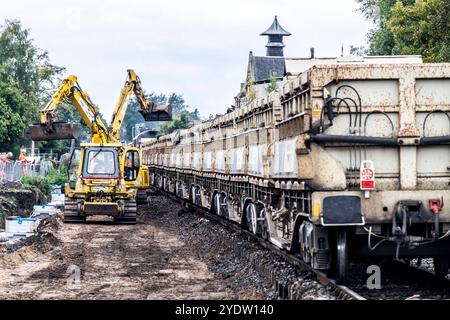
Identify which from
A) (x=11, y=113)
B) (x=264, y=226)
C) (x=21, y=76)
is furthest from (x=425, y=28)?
(x=21, y=76)

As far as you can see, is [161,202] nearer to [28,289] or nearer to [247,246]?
[247,246]

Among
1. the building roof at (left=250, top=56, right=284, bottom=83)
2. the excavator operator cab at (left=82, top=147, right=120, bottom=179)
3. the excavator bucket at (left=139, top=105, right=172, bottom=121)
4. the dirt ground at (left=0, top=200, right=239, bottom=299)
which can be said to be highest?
the building roof at (left=250, top=56, right=284, bottom=83)

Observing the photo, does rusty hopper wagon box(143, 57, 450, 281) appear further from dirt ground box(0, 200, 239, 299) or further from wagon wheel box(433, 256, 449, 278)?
dirt ground box(0, 200, 239, 299)

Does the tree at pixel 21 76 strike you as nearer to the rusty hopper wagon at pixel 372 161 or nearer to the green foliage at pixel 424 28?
the green foliage at pixel 424 28

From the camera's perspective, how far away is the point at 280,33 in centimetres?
13050

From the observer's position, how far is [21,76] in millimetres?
89000

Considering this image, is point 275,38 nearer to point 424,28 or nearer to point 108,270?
point 424,28

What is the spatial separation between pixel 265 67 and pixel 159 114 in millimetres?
75991

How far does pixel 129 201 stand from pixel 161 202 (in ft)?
42.3

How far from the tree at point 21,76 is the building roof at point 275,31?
128 feet

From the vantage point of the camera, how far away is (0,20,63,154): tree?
219 feet

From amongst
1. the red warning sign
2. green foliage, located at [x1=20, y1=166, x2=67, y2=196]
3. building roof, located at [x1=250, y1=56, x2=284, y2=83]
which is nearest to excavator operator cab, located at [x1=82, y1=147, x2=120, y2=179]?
green foliage, located at [x1=20, y1=166, x2=67, y2=196]

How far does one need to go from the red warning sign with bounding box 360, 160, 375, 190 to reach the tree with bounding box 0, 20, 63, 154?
52968 mm
